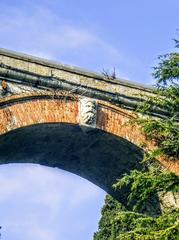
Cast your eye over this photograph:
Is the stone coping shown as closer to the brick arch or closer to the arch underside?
the brick arch

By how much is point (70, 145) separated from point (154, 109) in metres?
1.79

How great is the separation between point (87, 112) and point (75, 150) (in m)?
1.01

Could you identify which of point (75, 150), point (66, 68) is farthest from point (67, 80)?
point (75, 150)

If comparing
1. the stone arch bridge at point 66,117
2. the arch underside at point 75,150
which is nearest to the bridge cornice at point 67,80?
the stone arch bridge at point 66,117

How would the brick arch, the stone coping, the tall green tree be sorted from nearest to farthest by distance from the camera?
the tall green tree
the brick arch
the stone coping

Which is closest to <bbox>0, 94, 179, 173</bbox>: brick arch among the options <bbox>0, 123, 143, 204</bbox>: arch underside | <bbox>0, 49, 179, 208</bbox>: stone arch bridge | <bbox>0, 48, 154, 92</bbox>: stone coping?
<bbox>0, 49, 179, 208</bbox>: stone arch bridge

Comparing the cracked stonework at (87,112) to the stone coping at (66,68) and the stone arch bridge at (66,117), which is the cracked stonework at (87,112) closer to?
the stone arch bridge at (66,117)

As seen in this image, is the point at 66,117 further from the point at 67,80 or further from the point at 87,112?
the point at 67,80

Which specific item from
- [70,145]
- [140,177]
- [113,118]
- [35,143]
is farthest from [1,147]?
[140,177]

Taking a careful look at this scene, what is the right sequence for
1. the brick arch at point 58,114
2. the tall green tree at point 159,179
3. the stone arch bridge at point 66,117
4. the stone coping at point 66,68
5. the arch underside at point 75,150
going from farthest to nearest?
the arch underside at point 75,150 → the stone coping at point 66,68 → the stone arch bridge at point 66,117 → the brick arch at point 58,114 → the tall green tree at point 159,179

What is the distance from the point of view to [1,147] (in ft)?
33.2

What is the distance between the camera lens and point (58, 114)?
10109mm

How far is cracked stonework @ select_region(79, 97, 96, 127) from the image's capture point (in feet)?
33.7

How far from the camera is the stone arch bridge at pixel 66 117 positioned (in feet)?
32.3
